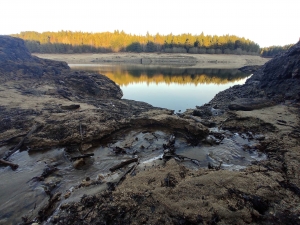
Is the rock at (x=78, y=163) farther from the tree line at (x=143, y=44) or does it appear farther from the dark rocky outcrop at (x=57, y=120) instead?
the tree line at (x=143, y=44)

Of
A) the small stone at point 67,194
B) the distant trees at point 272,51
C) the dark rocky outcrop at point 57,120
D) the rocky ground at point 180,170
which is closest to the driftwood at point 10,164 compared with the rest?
the rocky ground at point 180,170

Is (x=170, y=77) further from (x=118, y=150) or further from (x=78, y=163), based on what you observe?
(x=78, y=163)

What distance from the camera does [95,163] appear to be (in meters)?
6.64

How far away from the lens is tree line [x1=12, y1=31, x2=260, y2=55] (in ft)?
285

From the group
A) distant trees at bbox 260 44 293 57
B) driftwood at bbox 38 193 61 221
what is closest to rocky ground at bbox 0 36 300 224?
driftwood at bbox 38 193 61 221

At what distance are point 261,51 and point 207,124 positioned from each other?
122m

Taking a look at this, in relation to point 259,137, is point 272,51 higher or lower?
higher

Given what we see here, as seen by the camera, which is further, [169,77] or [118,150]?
[169,77]

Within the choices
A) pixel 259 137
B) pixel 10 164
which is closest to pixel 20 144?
pixel 10 164

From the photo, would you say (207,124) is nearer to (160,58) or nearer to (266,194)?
(266,194)

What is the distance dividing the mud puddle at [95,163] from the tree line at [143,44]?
85947 mm

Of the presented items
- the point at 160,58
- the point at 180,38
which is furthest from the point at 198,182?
the point at 180,38

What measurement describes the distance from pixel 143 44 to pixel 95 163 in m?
98.6

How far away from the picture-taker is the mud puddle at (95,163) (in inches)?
191
